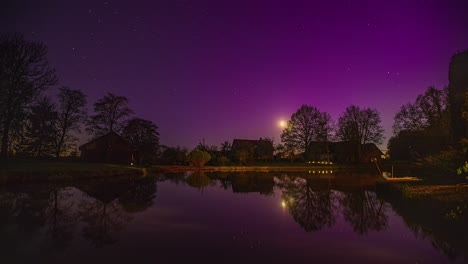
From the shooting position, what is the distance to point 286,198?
1927cm

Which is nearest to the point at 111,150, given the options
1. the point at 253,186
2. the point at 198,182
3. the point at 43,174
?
the point at 43,174

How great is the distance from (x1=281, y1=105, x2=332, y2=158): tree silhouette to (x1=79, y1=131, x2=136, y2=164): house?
110ft

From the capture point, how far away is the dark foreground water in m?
8.01

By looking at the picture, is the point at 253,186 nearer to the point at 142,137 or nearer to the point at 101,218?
the point at 101,218

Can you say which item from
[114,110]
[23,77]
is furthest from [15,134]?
[114,110]

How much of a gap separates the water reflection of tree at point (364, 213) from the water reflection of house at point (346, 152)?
49.5 metres

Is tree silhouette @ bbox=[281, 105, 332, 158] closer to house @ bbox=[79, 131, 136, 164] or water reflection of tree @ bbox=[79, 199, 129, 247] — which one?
house @ bbox=[79, 131, 136, 164]

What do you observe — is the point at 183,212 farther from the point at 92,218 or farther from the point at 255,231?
the point at 255,231

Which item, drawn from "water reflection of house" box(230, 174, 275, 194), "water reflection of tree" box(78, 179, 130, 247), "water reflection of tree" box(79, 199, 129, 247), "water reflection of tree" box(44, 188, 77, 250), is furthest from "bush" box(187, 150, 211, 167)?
"water reflection of tree" box(79, 199, 129, 247)

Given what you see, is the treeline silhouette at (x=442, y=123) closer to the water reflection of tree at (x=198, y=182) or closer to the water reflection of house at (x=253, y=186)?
the water reflection of house at (x=253, y=186)

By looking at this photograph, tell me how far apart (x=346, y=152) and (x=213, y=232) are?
64.7 meters

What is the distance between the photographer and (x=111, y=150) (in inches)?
2125

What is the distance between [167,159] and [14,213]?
47510mm

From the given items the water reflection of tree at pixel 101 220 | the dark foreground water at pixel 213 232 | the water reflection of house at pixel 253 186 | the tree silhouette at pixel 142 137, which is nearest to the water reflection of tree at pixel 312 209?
the dark foreground water at pixel 213 232
